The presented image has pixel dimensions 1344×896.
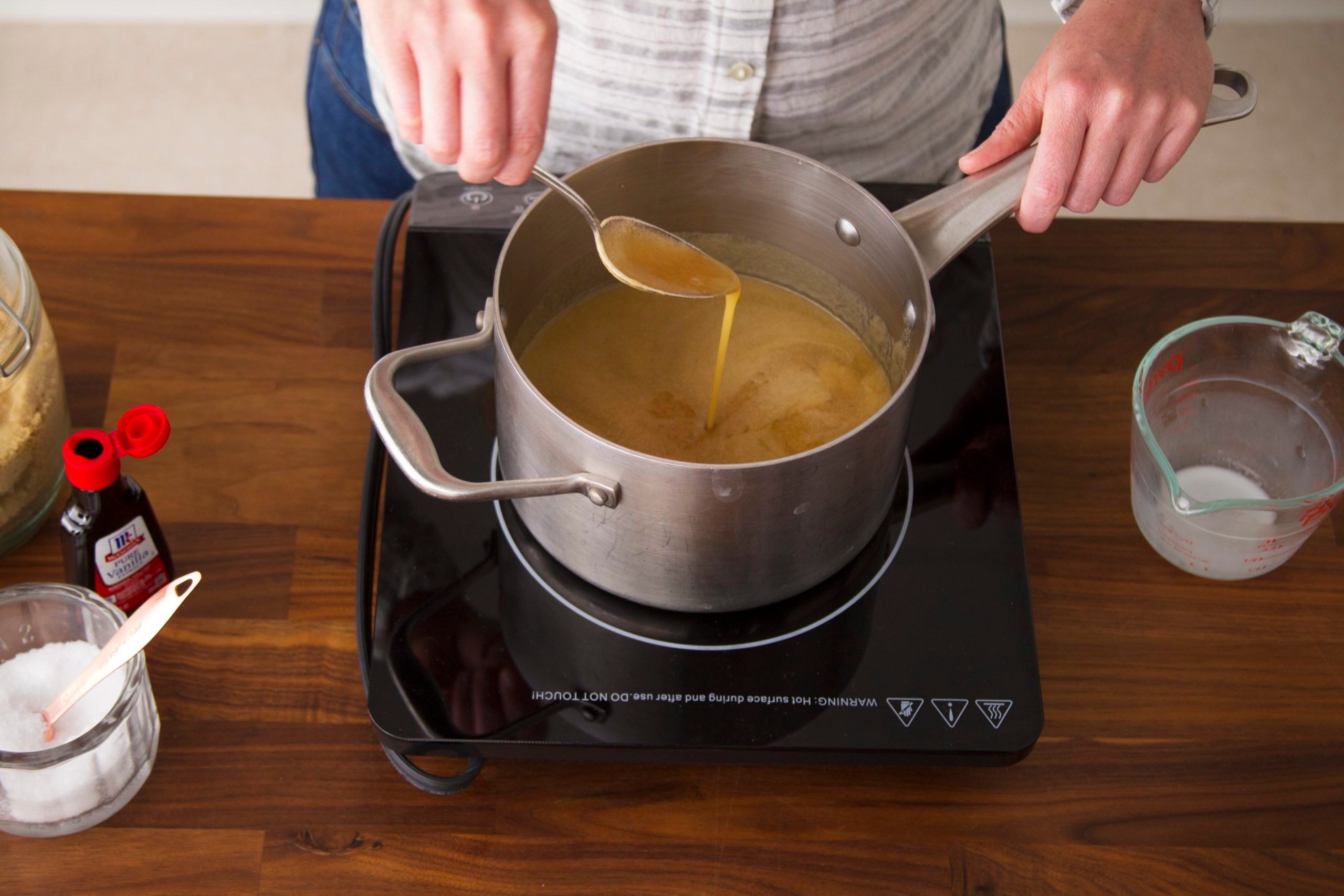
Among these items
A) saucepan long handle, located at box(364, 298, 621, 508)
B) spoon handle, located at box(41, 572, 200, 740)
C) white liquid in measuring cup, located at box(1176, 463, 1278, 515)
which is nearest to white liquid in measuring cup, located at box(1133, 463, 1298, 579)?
white liquid in measuring cup, located at box(1176, 463, 1278, 515)

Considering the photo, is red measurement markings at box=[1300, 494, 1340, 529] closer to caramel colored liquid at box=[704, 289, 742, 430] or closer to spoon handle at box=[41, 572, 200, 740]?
caramel colored liquid at box=[704, 289, 742, 430]

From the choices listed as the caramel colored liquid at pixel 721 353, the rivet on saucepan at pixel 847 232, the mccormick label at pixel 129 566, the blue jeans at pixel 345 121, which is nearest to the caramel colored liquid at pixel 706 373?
the caramel colored liquid at pixel 721 353

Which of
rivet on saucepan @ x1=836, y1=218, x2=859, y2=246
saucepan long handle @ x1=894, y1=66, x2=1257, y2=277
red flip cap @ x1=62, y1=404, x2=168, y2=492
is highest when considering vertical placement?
saucepan long handle @ x1=894, y1=66, x2=1257, y2=277

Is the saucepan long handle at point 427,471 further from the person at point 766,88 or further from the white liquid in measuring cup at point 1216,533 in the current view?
the white liquid in measuring cup at point 1216,533

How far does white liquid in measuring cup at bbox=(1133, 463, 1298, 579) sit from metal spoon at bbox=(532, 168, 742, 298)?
38 centimetres

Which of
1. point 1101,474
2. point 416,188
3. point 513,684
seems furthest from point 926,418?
point 416,188

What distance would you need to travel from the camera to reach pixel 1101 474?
99 cm

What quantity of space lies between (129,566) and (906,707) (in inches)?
22.4

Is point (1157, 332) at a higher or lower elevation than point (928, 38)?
lower

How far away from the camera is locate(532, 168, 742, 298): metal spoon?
0.87 meters

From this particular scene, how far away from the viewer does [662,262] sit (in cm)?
92

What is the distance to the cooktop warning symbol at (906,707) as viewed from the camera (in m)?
0.81

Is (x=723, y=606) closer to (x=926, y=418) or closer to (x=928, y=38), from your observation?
(x=926, y=418)

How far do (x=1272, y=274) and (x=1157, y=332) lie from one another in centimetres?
14
